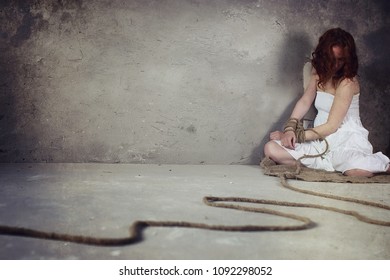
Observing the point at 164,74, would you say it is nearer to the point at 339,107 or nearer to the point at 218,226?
the point at 339,107

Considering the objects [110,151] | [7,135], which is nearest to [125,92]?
[110,151]

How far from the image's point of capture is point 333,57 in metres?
3.60

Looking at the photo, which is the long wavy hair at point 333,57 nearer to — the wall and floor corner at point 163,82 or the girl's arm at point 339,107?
the girl's arm at point 339,107

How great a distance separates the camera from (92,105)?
12.1 feet

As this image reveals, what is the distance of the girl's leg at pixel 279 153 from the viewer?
3.55 m

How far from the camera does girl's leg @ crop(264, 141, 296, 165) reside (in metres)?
3.55

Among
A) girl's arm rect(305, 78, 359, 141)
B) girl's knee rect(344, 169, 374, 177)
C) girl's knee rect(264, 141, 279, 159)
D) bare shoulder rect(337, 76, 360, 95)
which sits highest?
bare shoulder rect(337, 76, 360, 95)

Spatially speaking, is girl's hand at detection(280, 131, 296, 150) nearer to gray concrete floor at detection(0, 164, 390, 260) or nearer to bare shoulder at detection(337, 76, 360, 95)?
gray concrete floor at detection(0, 164, 390, 260)

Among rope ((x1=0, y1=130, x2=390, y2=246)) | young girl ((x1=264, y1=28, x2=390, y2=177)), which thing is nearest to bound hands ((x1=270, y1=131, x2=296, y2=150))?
young girl ((x1=264, y1=28, x2=390, y2=177))

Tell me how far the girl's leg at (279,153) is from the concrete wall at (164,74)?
32 centimetres

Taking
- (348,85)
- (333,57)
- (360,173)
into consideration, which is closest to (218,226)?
(360,173)

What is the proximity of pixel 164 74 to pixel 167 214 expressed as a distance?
6.38 ft

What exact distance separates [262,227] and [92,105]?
90.3 inches
